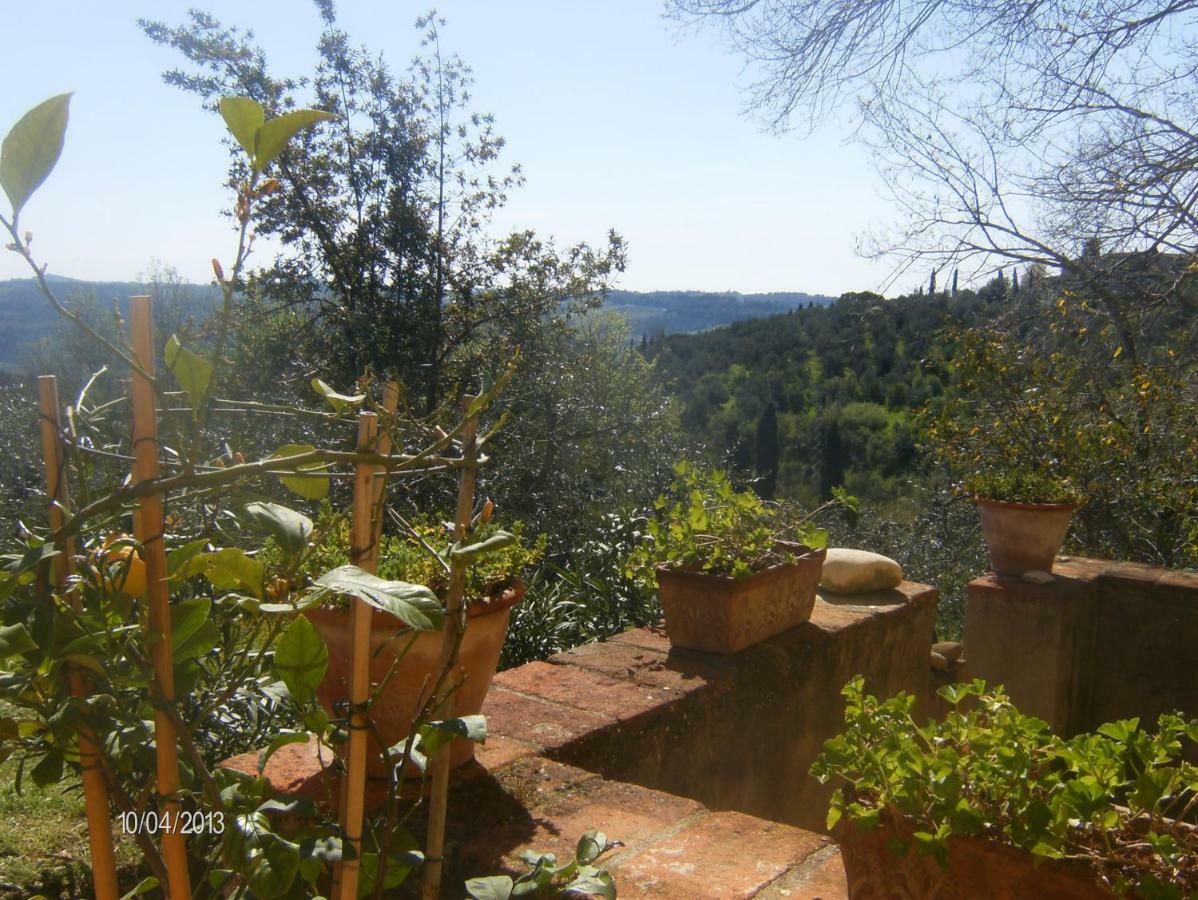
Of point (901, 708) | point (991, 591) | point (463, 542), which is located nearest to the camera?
point (463, 542)

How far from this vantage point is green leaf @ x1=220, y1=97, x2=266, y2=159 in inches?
31.3

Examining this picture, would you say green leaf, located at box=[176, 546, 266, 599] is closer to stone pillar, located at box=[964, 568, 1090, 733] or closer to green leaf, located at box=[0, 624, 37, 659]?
green leaf, located at box=[0, 624, 37, 659]

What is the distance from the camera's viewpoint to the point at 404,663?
1.85 m

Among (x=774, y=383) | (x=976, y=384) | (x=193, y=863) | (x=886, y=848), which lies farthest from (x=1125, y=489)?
(x=774, y=383)

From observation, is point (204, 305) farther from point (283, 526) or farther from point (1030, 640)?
point (283, 526)

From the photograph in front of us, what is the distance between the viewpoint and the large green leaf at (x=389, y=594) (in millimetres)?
762

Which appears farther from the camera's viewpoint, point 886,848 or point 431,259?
point 431,259

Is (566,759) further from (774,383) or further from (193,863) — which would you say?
(774,383)

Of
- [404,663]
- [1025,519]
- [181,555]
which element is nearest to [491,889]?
[181,555]

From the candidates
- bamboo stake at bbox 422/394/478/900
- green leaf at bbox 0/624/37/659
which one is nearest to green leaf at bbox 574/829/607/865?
bamboo stake at bbox 422/394/478/900

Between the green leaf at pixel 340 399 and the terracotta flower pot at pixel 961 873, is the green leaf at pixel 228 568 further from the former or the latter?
the terracotta flower pot at pixel 961 873

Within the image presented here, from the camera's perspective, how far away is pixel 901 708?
4.81ft

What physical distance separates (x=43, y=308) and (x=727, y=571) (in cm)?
337

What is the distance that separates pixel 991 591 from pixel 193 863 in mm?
3486
